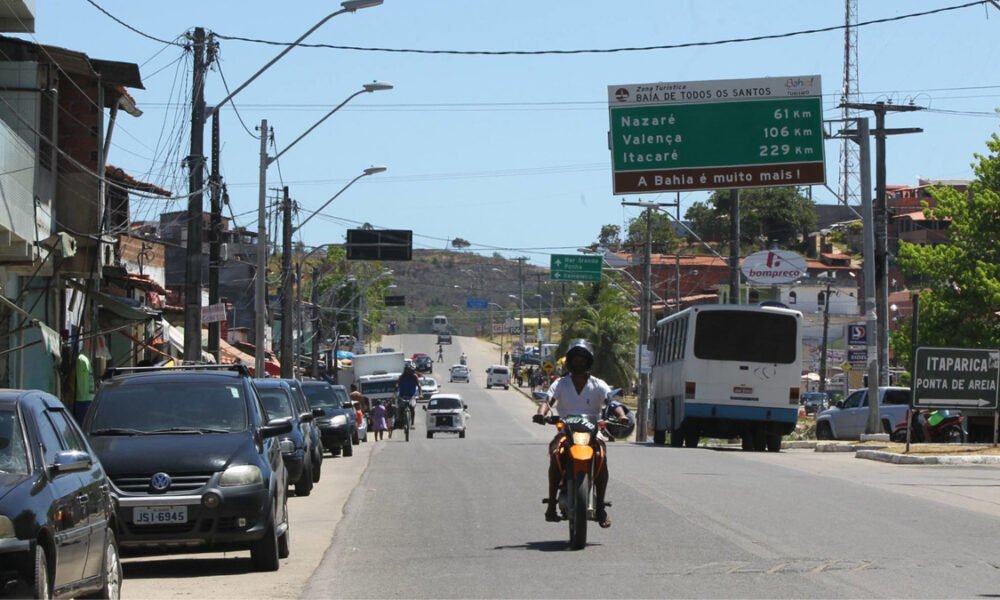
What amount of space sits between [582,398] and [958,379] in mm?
18606

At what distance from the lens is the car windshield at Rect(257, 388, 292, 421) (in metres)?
23.1

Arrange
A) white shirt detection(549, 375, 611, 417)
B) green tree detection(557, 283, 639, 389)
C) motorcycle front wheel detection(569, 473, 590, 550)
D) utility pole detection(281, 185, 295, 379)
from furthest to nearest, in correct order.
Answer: green tree detection(557, 283, 639, 389) < utility pole detection(281, 185, 295, 379) < white shirt detection(549, 375, 611, 417) < motorcycle front wheel detection(569, 473, 590, 550)

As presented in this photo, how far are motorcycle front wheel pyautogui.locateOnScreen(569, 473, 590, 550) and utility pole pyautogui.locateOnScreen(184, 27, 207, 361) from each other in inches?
627

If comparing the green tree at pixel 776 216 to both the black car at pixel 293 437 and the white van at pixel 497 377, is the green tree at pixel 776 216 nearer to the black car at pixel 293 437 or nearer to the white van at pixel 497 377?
the white van at pixel 497 377

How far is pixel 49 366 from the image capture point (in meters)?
28.3

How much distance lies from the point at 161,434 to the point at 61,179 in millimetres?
15165

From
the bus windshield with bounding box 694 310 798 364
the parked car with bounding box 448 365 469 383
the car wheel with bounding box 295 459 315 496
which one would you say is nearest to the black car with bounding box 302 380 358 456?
the bus windshield with bounding box 694 310 798 364

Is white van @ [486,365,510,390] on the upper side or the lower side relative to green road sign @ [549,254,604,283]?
lower

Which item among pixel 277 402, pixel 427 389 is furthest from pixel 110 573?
pixel 427 389

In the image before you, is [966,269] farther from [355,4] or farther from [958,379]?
[355,4]

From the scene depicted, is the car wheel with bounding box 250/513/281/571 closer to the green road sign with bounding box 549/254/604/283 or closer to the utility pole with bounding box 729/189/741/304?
the utility pole with bounding box 729/189/741/304

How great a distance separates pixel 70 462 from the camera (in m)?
8.82

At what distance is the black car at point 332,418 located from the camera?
32.9 meters

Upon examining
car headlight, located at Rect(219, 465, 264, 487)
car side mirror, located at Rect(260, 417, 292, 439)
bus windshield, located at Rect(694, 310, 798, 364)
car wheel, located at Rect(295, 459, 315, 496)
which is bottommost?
car wheel, located at Rect(295, 459, 315, 496)
